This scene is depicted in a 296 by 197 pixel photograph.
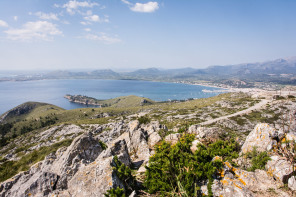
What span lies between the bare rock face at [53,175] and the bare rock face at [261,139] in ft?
56.2

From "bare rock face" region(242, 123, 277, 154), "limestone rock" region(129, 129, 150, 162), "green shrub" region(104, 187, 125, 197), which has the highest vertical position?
"green shrub" region(104, 187, 125, 197)

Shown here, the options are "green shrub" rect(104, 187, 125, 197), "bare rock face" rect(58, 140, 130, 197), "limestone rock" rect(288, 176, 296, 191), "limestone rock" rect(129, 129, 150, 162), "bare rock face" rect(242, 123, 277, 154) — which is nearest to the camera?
"green shrub" rect(104, 187, 125, 197)

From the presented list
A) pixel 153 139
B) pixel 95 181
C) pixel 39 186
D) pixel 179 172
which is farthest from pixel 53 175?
pixel 153 139

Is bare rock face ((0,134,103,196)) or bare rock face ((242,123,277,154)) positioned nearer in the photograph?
bare rock face ((0,134,103,196))

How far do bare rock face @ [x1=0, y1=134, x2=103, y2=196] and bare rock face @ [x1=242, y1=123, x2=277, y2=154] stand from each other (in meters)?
17.1

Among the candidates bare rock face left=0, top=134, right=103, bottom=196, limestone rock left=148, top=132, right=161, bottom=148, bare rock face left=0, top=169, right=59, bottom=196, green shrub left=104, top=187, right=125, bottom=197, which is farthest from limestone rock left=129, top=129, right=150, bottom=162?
green shrub left=104, top=187, right=125, bottom=197

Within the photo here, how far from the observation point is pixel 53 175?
12047 millimetres

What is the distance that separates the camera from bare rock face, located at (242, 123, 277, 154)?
15589 mm

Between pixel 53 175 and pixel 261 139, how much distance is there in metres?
20.8

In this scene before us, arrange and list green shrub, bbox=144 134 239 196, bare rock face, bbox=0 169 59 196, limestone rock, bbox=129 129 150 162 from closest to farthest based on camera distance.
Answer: green shrub, bbox=144 134 239 196 → bare rock face, bbox=0 169 59 196 → limestone rock, bbox=129 129 150 162

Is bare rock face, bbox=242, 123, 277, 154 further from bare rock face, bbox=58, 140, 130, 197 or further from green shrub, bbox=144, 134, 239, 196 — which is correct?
bare rock face, bbox=58, 140, 130, 197

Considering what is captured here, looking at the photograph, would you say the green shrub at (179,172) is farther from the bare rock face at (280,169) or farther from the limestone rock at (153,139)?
the limestone rock at (153,139)

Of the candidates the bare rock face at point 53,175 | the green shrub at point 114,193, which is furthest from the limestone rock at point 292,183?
the bare rock face at point 53,175

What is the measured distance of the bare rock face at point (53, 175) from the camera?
11.5 metres
